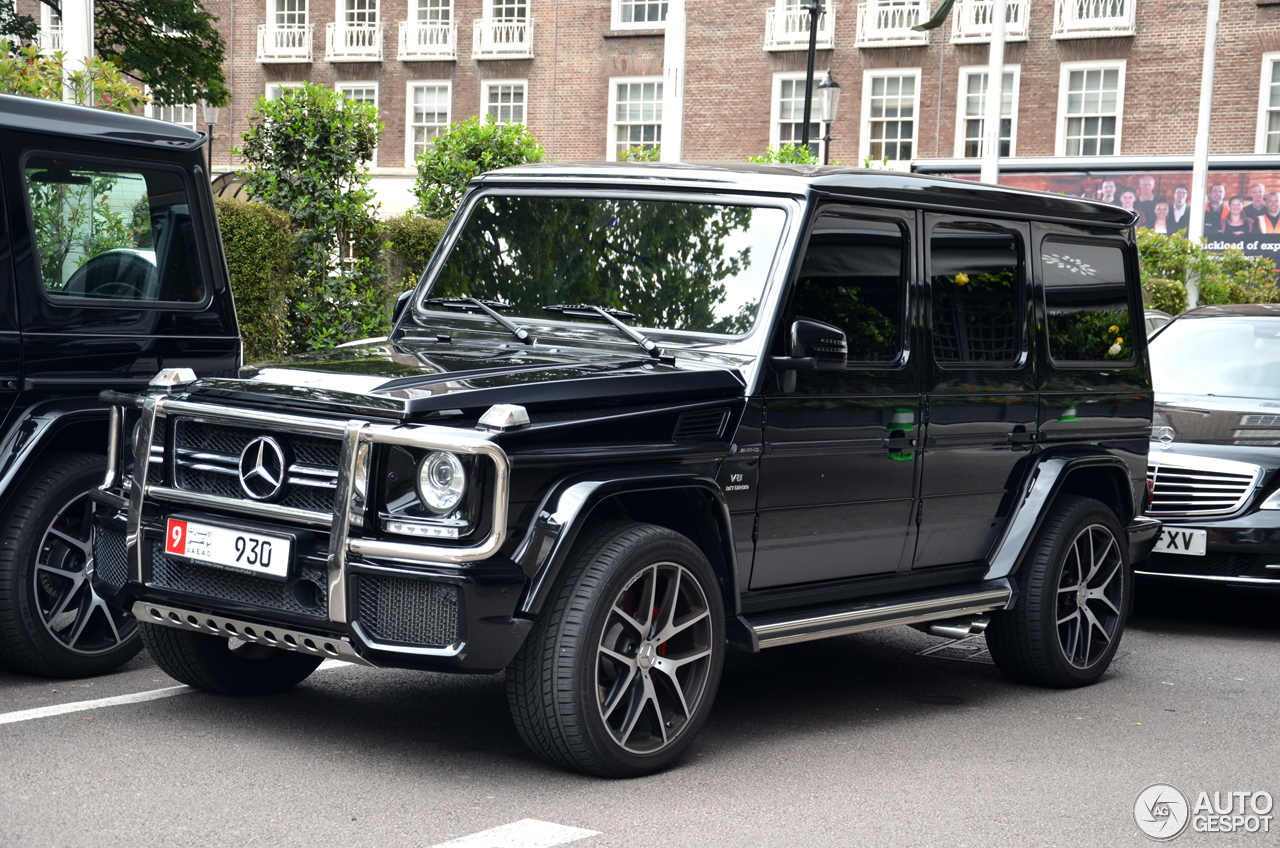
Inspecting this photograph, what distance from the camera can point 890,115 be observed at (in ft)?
123

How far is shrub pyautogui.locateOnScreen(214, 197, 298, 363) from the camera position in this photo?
Answer: 11.8 metres

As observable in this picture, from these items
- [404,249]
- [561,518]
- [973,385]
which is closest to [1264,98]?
[404,249]

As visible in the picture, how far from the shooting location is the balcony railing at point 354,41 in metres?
42.2

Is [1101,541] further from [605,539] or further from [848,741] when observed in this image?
[605,539]

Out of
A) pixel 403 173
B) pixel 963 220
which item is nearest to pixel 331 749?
pixel 963 220

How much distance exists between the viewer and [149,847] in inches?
165

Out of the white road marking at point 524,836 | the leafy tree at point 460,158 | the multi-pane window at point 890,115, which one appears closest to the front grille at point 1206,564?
the white road marking at point 524,836

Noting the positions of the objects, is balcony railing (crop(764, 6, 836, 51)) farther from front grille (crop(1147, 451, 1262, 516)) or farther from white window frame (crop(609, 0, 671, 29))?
front grille (crop(1147, 451, 1262, 516))

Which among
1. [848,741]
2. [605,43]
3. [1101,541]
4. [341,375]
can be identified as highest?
[605,43]

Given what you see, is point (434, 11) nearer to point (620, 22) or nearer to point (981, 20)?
point (620, 22)

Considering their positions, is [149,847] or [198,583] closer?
[149,847]

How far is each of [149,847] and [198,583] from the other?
1.06m

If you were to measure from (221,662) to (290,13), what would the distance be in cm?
4026

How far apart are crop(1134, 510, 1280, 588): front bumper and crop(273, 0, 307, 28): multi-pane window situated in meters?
38.3
